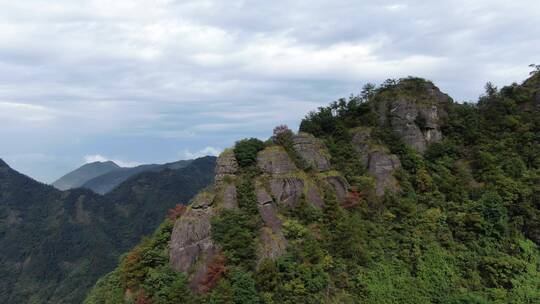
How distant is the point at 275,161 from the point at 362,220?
24.8 ft

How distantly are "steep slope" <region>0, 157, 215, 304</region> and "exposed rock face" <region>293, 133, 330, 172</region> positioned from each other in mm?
89584

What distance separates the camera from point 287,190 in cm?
2733

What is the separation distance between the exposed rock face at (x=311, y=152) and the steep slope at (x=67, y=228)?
89.6m

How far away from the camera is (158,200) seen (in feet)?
554

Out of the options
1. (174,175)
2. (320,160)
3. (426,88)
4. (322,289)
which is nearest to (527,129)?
(426,88)

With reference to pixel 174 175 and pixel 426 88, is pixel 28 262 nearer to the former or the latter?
pixel 174 175

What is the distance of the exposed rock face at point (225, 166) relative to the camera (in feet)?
92.2

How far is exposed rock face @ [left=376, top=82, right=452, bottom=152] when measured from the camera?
34531mm

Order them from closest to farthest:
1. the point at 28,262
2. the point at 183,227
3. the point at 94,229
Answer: the point at 183,227
the point at 28,262
the point at 94,229

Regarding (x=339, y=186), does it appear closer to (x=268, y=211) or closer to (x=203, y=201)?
(x=268, y=211)

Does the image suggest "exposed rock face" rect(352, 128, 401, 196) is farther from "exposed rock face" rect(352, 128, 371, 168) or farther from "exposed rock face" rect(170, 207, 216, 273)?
"exposed rock face" rect(170, 207, 216, 273)

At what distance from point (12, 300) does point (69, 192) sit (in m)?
67.6

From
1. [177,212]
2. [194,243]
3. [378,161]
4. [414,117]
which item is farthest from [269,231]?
[414,117]

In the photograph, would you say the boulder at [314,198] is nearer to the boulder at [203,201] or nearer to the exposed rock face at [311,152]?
the exposed rock face at [311,152]
